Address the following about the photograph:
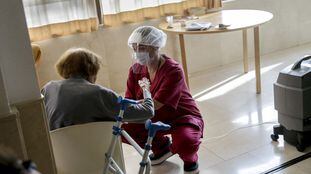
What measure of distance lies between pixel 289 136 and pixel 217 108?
818 millimetres

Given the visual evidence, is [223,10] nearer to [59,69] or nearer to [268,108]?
[268,108]

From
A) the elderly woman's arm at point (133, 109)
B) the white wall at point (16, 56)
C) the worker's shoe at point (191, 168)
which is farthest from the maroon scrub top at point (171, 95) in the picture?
the white wall at point (16, 56)

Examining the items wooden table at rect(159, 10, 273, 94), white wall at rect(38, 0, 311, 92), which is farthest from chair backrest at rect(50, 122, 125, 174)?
white wall at rect(38, 0, 311, 92)

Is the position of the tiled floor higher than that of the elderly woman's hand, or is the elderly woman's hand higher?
the elderly woman's hand

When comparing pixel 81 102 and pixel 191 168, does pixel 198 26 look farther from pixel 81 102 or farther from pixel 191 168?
pixel 81 102

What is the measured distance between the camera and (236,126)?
2.99 metres

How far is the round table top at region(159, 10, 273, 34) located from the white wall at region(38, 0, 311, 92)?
41 cm

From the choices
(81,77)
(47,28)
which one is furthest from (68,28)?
(81,77)

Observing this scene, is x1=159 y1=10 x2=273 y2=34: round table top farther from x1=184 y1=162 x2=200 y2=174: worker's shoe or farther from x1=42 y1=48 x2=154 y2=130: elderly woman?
x1=42 y1=48 x2=154 y2=130: elderly woman

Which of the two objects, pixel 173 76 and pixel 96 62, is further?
pixel 173 76

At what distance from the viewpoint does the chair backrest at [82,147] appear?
5.71 feet

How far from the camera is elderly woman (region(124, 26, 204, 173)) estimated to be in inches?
96.7

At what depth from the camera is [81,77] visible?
2029mm

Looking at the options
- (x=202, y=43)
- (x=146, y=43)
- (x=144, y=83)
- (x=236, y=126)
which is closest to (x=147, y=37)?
(x=146, y=43)
